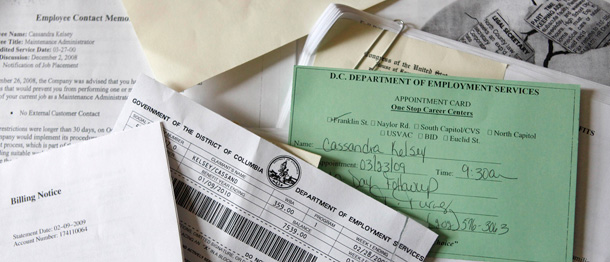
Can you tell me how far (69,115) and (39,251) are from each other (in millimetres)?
135

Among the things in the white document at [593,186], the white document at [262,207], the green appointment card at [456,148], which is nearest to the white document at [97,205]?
the white document at [262,207]

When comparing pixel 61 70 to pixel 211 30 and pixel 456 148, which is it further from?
pixel 456 148

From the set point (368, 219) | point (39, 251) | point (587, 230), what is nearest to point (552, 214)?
point (587, 230)

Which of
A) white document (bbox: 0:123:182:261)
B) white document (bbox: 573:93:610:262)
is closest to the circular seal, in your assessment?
white document (bbox: 0:123:182:261)

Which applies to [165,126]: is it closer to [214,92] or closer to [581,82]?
[214,92]

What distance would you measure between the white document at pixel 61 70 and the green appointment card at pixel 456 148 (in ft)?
0.62

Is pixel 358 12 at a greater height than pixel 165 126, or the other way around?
pixel 358 12

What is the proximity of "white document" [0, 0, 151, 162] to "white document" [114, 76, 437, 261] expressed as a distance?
0.08 metres

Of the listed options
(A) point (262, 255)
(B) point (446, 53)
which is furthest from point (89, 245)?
(B) point (446, 53)

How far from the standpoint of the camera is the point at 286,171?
43 centimetres

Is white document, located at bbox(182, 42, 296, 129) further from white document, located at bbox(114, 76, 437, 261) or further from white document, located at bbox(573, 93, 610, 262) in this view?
white document, located at bbox(573, 93, 610, 262)

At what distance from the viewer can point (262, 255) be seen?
0.43 metres

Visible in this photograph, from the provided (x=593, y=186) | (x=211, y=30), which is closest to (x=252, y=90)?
(x=211, y=30)

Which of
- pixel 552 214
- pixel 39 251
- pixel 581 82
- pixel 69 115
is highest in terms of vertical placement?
pixel 581 82
